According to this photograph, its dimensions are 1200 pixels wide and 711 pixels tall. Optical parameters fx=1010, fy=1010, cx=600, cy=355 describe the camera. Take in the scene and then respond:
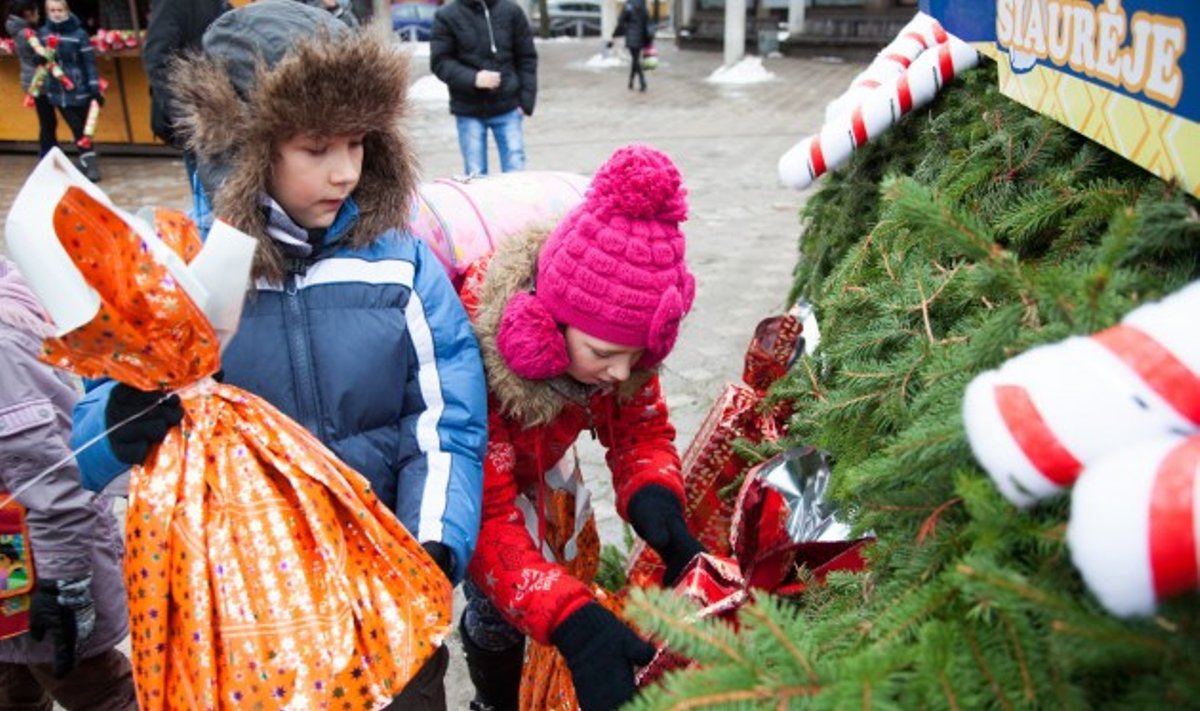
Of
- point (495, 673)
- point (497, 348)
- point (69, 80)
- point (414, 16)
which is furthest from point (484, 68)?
point (414, 16)

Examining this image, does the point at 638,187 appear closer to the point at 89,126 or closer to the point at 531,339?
the point at 531,339

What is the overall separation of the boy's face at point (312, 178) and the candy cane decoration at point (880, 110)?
1292 millimetres

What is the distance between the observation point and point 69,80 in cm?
967

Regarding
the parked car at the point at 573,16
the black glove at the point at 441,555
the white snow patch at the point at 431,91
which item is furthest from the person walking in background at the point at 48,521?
the parked car at the point at 573,16

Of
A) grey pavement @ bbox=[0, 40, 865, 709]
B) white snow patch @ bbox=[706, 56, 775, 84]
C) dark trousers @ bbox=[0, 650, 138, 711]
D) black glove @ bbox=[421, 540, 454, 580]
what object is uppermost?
black glove @ bbox=[421, 540, 454, 580]

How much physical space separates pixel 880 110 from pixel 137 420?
187cm

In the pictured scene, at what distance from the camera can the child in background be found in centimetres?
186

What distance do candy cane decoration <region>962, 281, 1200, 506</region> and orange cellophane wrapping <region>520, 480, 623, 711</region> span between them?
1527 millimetres

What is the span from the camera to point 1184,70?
1.08 m

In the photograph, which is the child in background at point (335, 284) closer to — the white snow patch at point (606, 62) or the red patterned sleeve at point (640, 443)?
the red patterned sleeve at point (640, 443)

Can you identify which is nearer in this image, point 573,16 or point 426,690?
point 426,690

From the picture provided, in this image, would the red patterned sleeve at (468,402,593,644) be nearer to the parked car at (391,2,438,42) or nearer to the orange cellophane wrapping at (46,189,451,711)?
the orange cellophane wrapping at (46,189,451,711)

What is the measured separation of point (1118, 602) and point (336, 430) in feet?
4.76

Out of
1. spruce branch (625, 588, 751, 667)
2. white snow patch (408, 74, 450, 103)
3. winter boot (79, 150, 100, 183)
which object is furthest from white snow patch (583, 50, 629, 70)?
spruce branch (625, 588, 751, 667)
